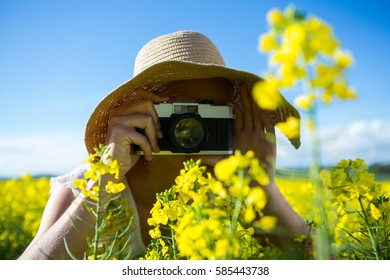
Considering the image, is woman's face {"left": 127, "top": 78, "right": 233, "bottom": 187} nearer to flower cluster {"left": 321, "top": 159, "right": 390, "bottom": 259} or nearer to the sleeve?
the sleeve

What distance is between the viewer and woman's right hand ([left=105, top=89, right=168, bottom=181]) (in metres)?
1.33

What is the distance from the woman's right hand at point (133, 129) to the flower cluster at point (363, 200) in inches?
21.1

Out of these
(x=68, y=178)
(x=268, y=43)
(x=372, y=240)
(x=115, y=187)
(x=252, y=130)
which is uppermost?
(x=252, y=130)

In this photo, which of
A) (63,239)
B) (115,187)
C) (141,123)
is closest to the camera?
(115,187)

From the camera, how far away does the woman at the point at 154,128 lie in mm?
1303

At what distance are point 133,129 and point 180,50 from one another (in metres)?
0.36

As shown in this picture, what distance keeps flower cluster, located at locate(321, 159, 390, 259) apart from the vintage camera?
15.6 inches

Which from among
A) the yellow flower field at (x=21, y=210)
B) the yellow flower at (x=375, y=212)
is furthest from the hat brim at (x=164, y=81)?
the yellow flower field at (x=21, y=210)

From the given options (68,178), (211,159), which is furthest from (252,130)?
(68,178)

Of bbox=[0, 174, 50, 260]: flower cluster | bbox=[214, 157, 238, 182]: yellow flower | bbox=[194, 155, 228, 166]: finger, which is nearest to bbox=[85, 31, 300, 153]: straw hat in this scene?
bbox=[194, 155, 228, 166]: finger

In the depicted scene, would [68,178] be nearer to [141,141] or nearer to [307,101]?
[141,141]

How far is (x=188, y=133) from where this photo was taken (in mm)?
1380
